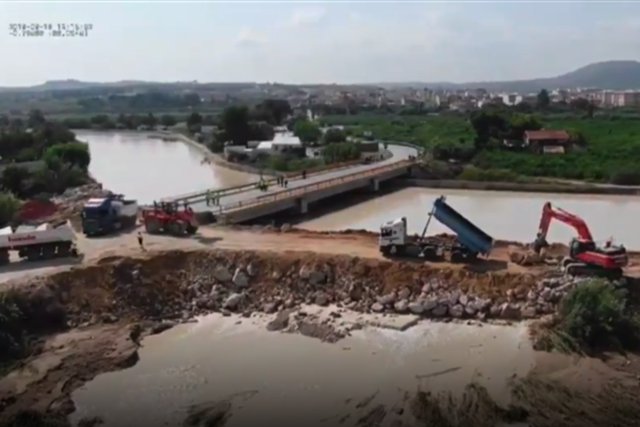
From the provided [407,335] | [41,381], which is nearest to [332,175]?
[407,335]

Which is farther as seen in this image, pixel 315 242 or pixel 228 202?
pixel 228 202

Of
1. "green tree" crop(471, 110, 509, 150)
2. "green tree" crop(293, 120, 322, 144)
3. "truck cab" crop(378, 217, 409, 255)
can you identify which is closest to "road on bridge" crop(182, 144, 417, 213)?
"green tree" crop(471, 110, 509, 150)

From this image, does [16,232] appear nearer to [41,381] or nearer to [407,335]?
[41,381]

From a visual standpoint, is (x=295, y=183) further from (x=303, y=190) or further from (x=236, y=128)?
(x=236, y=128)

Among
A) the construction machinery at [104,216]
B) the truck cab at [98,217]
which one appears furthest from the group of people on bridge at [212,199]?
the truck cab at [98,217]

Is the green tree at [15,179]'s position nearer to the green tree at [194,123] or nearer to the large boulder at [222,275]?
the large boulder at [222,275]

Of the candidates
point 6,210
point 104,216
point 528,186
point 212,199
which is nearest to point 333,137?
point 528,186
